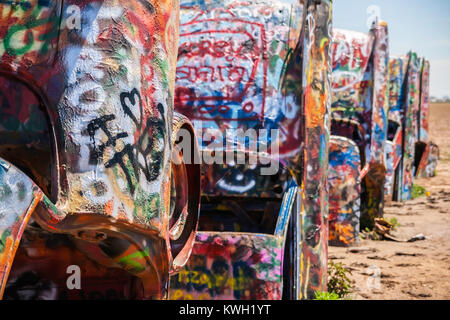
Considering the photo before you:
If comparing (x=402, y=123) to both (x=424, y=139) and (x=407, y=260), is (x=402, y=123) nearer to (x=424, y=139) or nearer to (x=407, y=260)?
(x=424, y=139)

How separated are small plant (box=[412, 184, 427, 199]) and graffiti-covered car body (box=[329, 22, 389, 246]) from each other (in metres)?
6.10

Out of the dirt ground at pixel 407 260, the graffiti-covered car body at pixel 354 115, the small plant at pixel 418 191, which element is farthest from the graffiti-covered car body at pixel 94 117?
the small plant at pixel 418 191

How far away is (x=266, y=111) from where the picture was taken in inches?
259

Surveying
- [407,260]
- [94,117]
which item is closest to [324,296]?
[407,260]

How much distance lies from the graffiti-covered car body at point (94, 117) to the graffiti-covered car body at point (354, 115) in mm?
6767

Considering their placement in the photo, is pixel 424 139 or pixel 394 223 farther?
pixel 424 139

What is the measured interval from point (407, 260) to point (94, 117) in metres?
7.67

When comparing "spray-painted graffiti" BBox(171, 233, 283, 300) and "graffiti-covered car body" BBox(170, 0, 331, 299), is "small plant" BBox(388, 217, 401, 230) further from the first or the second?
"spray-painted graffiti" BBox(171, 233, 283, 300)

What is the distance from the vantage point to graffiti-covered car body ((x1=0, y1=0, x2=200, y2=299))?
3057 millimetres

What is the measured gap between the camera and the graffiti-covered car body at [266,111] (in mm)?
6547

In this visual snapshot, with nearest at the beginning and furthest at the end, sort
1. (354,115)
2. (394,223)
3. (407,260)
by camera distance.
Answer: (407,260) < (354,115) < (394,223)

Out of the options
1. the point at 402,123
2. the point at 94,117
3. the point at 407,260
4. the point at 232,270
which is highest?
the point at 402,123

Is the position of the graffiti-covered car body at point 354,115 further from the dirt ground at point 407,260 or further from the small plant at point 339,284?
the small plant at point 339,284
